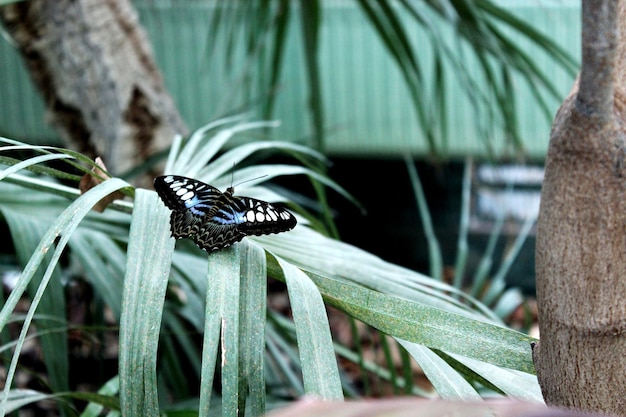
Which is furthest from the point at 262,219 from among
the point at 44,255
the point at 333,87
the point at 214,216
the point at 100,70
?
the point at 333,87

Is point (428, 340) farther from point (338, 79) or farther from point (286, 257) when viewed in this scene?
point (338, 79)

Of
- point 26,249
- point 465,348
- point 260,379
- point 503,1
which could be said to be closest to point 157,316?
point 260,379

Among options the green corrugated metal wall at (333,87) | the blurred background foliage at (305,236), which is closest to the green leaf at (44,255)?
the blurred background foliage at (305,236)

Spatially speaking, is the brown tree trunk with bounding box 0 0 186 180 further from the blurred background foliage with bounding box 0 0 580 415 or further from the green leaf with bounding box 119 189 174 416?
the green leaf with bounding box 119 189 174 416

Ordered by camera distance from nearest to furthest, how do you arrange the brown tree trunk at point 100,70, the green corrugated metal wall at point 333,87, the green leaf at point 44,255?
the green leaf at point 44,255 → the brown tree trunk at point 100,70 → the green corrugated metal wall at point 333,87

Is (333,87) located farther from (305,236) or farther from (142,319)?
(142,319)

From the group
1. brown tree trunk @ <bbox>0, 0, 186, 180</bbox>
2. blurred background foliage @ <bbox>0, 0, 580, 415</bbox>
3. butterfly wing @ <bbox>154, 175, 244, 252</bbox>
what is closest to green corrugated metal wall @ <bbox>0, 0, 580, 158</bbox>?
blurred background foliage @ <bbox>0, 0, 580, 415</bbox>

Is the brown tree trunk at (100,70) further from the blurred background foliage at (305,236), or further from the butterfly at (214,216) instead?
the butterfly at (214,216)
